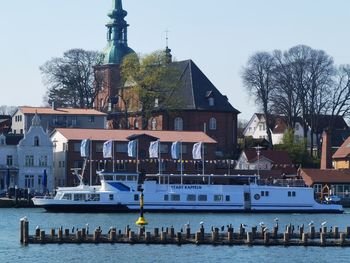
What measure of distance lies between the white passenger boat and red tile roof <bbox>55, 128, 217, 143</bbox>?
1500 centimetres

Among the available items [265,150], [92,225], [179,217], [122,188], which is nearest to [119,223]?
[92,225]

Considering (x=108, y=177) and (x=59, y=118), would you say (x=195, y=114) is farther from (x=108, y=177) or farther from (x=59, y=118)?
(x=108, y=177)

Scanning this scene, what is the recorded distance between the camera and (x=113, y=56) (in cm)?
17888

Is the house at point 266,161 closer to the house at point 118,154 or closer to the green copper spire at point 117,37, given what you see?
the house at point 118,154

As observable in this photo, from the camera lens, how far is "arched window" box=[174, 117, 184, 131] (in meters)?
153

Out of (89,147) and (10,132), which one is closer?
(89,147)

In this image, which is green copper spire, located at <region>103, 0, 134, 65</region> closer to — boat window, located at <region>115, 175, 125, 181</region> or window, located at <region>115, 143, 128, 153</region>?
window, located at <region>115, 143, 128, 153</region>

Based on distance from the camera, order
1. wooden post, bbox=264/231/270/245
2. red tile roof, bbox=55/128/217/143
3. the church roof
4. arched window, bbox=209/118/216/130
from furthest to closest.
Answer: the church roof
arched window, bbox=209/118/216/130
red tile roof, bbox=55/128/217/143
wooden post, bbox=264/231/270/245

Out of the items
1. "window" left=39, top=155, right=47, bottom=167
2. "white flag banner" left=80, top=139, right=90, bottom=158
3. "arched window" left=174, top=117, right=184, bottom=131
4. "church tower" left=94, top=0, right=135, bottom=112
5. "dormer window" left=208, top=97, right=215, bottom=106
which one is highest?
"church tower" left=94, top=0, right=135, bottom=112

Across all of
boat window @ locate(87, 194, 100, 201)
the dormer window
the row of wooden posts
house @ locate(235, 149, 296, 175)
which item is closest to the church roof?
the dormer window

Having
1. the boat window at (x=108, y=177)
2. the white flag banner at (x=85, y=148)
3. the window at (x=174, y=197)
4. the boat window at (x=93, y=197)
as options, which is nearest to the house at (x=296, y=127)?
the white flag banner at (x=85, y=148)

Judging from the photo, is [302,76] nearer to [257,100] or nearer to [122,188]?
[257,100]

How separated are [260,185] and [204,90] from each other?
4077cm

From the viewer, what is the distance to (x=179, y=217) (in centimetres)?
10294
